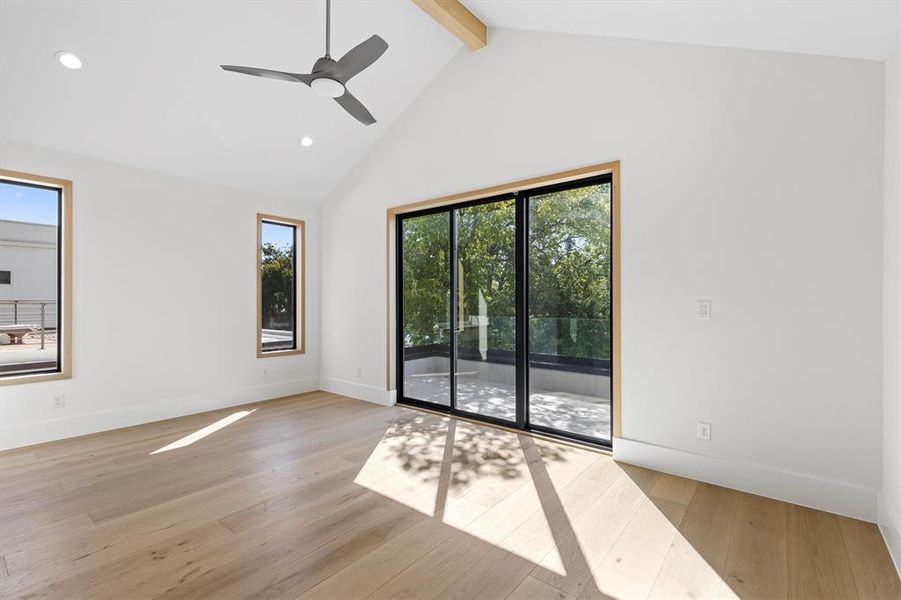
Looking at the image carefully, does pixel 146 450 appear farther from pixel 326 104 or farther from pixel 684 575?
pixel 684 575

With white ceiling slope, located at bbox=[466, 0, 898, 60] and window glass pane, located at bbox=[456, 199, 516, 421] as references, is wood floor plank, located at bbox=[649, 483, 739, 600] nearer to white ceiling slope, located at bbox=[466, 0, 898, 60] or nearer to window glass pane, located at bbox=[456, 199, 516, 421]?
window glass pane, located at bbox=[456, 199, 516, 421]

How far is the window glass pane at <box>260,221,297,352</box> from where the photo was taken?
17.8 ft

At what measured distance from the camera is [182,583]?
1.92 meters

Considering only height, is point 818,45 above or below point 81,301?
above

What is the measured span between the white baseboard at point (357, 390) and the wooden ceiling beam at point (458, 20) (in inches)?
148

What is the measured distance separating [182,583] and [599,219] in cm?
354

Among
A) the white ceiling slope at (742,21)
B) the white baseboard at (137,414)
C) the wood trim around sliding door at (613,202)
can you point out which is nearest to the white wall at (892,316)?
the white ceiling slope at (742,21)

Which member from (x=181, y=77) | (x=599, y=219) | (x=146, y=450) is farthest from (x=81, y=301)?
(x=599, y=219)

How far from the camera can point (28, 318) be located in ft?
12.8

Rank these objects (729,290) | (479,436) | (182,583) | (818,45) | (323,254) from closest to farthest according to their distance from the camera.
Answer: (182,583) → (818,45) → (729,290) → (479,436) → (323,254)

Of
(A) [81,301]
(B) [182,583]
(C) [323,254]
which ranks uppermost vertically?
(C) [323,254]

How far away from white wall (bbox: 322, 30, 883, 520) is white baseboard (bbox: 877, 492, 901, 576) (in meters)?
0.11

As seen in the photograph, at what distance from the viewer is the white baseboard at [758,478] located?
8.07 feet

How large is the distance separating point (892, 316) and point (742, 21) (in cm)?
Result: 183
